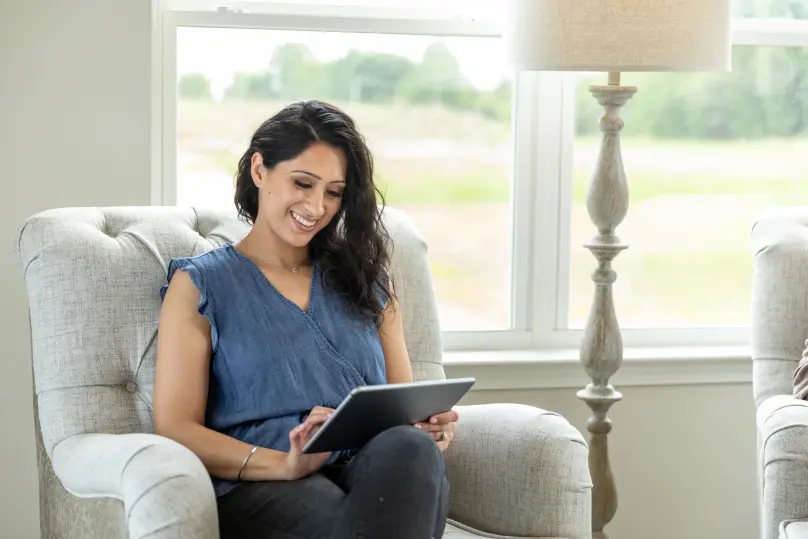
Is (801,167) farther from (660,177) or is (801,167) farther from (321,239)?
(321,239)

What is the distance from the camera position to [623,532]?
119 inches

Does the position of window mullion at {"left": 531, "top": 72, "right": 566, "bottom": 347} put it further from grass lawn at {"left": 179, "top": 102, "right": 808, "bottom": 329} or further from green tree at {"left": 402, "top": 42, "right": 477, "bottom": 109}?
green tree at {"left": 402, "top": 42, "right": 477, "bottom": 109}

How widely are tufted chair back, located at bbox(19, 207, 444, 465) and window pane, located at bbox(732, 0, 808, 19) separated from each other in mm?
1644

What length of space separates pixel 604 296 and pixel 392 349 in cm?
66

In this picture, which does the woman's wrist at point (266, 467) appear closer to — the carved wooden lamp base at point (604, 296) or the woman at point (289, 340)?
the woman at point (289, 340)

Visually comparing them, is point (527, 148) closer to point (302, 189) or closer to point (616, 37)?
point (616, 37)

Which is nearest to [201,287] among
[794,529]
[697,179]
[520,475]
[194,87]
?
[520,475]

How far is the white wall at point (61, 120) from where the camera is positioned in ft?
8.21

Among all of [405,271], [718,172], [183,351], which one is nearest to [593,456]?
[405,271]

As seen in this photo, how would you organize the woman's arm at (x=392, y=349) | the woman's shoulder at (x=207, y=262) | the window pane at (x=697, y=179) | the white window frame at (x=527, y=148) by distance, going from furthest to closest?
the window pane at (x=697, y=179)
the white window frame at (x=527, y=148)
the woman's arm at (x=392, y=349)
the woman's shoulder at (x=207, y=262)

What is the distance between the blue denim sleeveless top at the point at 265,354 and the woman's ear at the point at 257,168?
0.14 metres

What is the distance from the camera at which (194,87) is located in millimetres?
2779

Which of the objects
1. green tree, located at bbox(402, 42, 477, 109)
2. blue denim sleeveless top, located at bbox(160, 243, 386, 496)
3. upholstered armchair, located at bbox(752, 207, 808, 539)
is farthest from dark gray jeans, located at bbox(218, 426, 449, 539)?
green tree, located at bbox(402, 42, 477, 109)

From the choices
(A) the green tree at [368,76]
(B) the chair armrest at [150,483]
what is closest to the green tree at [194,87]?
(A) the green tree at [368,76]
